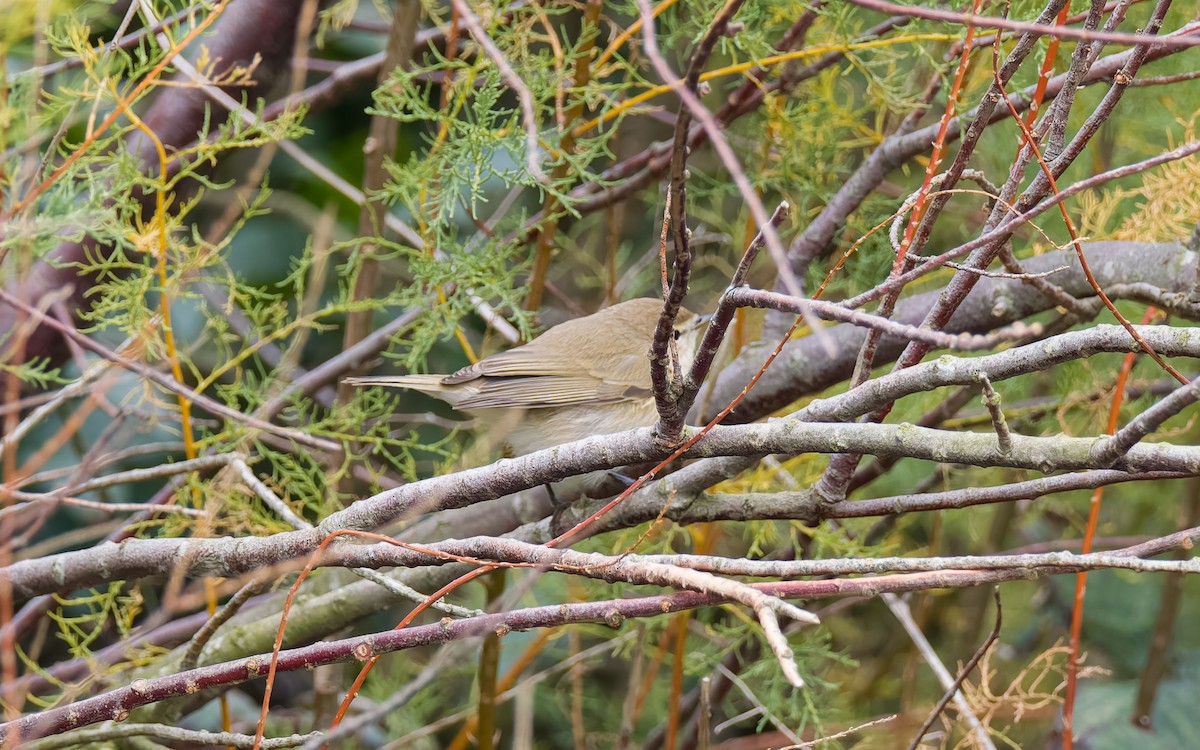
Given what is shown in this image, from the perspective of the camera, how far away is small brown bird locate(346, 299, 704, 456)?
3010mm

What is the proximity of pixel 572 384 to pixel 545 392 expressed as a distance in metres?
0.09

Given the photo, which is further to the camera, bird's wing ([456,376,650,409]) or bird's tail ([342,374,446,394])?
bird's wing ([456,376,650,409])

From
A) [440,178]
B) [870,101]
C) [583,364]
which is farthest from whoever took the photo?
[583,364]

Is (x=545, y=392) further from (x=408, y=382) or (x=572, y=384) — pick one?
(x=408, y=382)

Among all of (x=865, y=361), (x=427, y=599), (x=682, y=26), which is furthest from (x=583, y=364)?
(x=427, y=599)

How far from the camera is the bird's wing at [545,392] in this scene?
295cm

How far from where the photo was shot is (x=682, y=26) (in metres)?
2.63

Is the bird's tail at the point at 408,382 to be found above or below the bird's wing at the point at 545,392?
above

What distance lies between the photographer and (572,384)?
122 inches

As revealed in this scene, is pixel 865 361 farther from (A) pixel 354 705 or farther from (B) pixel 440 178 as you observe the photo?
(A) pixel 354 705

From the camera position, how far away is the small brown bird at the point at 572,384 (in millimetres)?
3010

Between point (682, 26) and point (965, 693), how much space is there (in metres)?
1.79

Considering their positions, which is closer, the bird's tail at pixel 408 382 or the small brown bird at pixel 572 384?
the bird's tail at pixel 408 382

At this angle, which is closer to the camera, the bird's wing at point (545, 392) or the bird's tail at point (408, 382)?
the bird's tail at point (408, 382)
